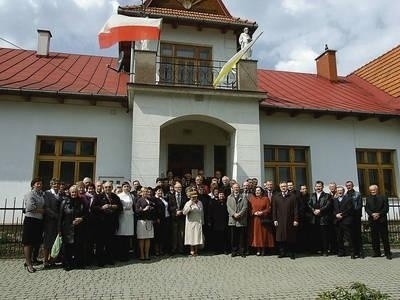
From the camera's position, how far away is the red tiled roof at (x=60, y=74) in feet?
34.1

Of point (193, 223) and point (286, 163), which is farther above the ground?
point (286, 163)

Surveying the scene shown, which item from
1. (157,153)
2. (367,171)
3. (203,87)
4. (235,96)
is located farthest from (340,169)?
(157,153)

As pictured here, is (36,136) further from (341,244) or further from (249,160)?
(341,244)

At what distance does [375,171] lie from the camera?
12.7 metres

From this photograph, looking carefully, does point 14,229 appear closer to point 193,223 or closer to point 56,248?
point 56,248

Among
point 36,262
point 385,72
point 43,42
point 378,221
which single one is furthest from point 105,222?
point 385,72

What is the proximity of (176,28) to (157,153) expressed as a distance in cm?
463

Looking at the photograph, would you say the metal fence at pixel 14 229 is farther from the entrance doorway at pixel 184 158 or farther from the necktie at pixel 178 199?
the entrance doorway at pixel 184 158

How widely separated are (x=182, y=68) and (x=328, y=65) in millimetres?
8856

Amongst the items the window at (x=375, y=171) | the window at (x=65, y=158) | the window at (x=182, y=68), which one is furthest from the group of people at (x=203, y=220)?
the window at (x=375, y=171)

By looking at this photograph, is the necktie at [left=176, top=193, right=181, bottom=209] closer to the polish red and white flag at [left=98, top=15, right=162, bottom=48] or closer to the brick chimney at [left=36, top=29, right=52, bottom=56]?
the polish red and white flag at [left=98, top=15, right=162, bottom=48]

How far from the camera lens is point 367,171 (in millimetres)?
12602

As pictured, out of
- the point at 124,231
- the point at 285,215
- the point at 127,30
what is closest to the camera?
the point at 124,231

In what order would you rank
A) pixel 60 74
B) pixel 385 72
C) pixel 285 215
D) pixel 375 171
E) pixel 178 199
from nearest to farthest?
pixel 285 215 → pixel 178 199 → pixel 60 74 → pixel 375 171 → pixel 385 72
